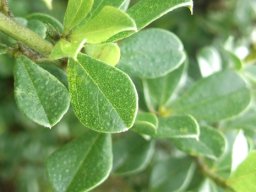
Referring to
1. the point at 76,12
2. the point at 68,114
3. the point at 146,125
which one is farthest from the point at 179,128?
the point at 68,114

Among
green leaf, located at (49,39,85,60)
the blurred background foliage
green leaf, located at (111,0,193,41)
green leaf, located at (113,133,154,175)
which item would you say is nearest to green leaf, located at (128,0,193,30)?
green leaf, located at (111,0,193,41)

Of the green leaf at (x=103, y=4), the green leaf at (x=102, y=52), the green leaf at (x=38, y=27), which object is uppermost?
the green leaf at (x=103, y=4)

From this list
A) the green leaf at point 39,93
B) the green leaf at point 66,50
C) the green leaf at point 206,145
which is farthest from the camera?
the green leaf at point 206,145

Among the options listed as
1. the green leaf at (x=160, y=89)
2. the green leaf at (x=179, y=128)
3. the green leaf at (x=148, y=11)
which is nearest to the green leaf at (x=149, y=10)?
the green leaf at (x=148, y=11)

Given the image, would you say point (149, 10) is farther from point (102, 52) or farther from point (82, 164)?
point (82, 164)

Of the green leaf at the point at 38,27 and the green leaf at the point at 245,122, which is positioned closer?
the green leaf at the point at 38,27

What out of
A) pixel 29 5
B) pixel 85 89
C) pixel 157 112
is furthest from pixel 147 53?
pixel 29 5

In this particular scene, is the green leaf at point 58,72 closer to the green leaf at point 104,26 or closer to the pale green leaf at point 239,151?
the green leaf at point 104,26
